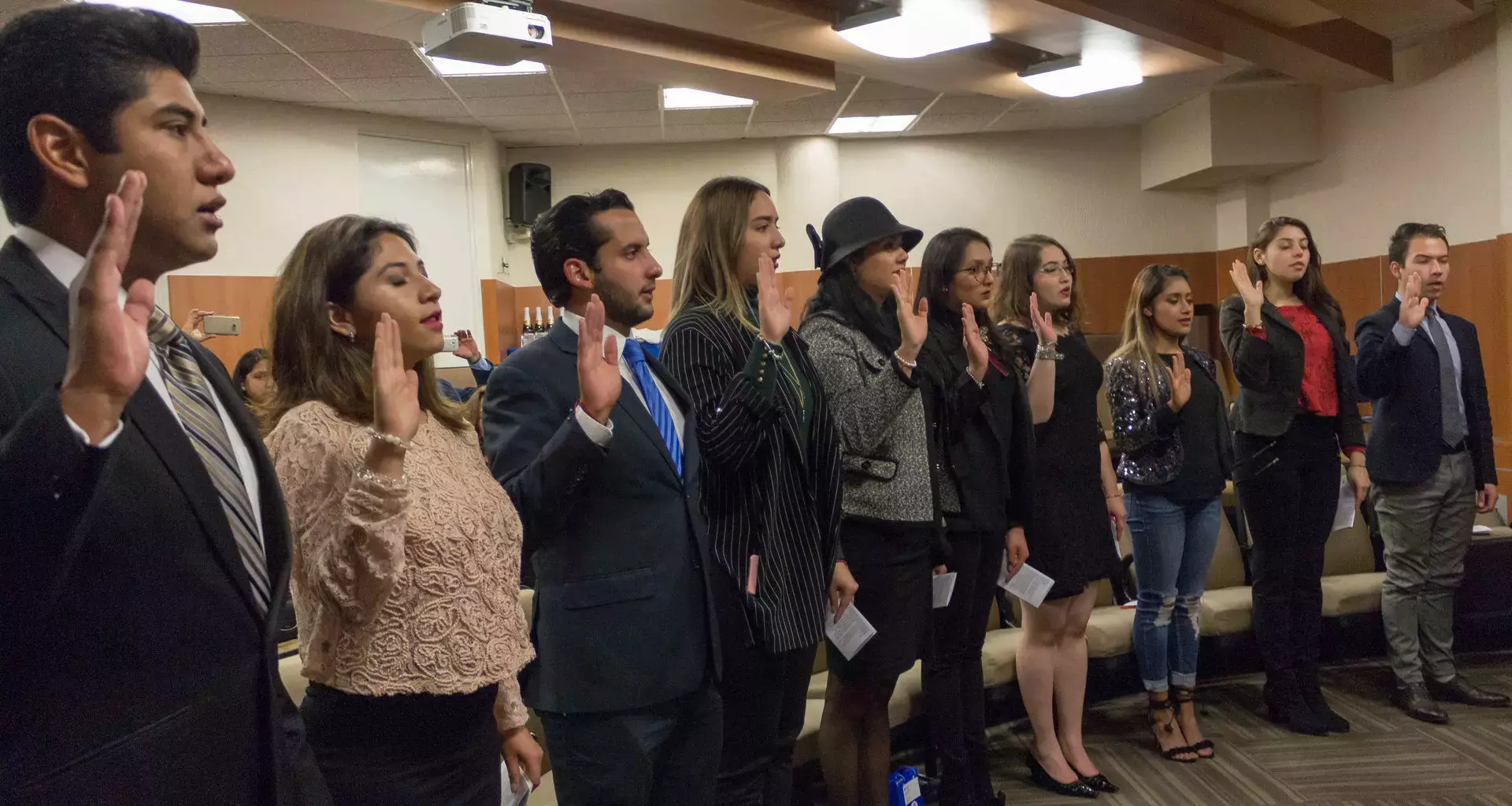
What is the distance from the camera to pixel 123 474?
850mm

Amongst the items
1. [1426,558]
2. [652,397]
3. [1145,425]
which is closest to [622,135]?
[1145,425]

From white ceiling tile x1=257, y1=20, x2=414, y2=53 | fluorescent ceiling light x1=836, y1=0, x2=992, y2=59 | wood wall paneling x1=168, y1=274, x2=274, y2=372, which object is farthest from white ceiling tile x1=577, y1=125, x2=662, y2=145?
fluorescent ceiling light x1=836, y1=0, x2=992, y2=59

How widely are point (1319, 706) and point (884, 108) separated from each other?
5146 mm

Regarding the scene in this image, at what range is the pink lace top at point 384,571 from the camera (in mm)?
1233

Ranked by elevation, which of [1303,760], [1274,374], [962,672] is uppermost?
[1274,374]

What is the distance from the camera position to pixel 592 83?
644cm

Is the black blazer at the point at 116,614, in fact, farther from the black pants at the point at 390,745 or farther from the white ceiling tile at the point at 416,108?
the white ceiling tile at the point at 416,108

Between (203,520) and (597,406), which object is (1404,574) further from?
(203,520)

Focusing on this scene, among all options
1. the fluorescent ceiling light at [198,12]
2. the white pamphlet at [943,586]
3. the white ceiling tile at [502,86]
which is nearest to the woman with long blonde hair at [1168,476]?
the white pamphlet at [943,586]

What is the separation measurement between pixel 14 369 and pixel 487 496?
0.68 meters

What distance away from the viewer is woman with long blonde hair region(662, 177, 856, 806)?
6.05 ft

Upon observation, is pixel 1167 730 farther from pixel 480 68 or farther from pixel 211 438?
pixel 480 68

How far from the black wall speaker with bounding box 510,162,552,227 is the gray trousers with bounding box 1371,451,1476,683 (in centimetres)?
607

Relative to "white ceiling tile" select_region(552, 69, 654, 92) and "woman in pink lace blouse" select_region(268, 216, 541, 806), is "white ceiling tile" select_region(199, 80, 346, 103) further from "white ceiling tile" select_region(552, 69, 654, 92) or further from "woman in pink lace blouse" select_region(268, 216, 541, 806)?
"woman in pink lace blouse" select_region(268, 216, 541, 806)
